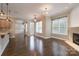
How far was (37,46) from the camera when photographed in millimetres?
2016

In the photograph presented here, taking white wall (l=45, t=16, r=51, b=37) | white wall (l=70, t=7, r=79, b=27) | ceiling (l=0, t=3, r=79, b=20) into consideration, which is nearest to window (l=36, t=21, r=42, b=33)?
white wall (l=45, t=16, r=51, b=37)

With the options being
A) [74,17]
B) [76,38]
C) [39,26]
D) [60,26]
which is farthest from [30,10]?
[76,38]

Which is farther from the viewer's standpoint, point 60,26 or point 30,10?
point 60,26

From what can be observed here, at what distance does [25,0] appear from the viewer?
141 cm

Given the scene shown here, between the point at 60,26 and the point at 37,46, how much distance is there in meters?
0.63

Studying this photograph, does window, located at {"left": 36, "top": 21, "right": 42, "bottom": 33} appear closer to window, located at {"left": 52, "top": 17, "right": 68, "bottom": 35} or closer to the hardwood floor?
the hardwood floor

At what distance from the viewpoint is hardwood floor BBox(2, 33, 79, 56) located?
1.85 m

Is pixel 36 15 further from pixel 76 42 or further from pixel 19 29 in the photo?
pixel 76 42

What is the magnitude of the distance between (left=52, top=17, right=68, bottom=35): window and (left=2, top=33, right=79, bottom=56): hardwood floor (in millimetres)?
194

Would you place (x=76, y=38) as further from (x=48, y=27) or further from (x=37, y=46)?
(x=37, y=46)

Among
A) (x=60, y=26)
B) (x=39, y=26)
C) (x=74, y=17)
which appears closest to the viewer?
(x=74, y=17)

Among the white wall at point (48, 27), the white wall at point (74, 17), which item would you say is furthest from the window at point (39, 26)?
the white wall at point (74, 17)

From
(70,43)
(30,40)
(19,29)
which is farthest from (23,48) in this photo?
(70,43)

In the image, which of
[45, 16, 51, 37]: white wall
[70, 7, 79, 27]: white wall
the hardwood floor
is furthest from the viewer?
[45, 16, 51, 37]: white wall
